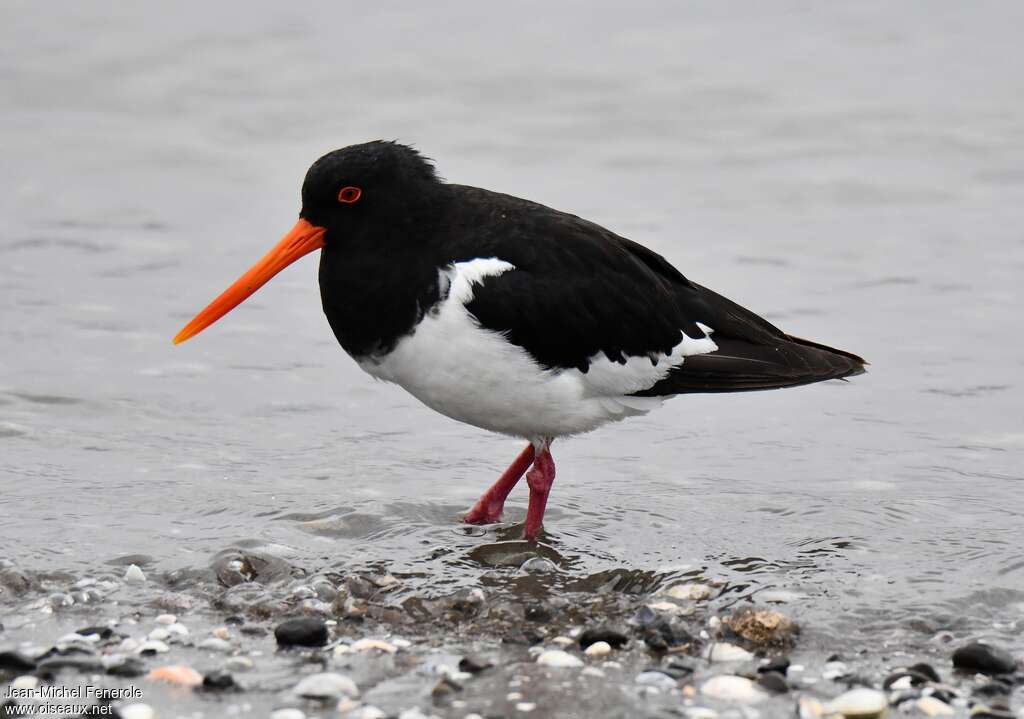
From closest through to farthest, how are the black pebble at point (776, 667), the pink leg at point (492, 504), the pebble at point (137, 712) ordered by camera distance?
the pebble at point (137, 712) → the black pebble at point (776, 667) → the pink leg at point (492, 504)

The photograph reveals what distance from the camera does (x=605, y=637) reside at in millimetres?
5039

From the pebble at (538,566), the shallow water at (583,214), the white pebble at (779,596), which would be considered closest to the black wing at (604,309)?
the shallow water at (583,214)

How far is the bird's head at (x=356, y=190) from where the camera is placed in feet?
20.7

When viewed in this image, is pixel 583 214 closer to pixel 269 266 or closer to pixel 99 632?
pixel 269 266

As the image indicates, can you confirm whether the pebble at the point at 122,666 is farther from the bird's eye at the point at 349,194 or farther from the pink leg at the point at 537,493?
the bird's eye at the point at 349,194

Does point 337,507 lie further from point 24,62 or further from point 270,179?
point 24,62

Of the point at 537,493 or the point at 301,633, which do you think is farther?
the point at 537,493

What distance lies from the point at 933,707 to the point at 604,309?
2.47m

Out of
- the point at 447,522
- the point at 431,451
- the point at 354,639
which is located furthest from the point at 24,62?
the point at 354,639

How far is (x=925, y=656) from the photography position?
507 cm

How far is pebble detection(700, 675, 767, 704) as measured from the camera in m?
4.59

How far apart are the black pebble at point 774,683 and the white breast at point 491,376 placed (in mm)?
1834

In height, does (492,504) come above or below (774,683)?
above

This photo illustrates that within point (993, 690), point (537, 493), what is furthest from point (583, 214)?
point (993, 690)
